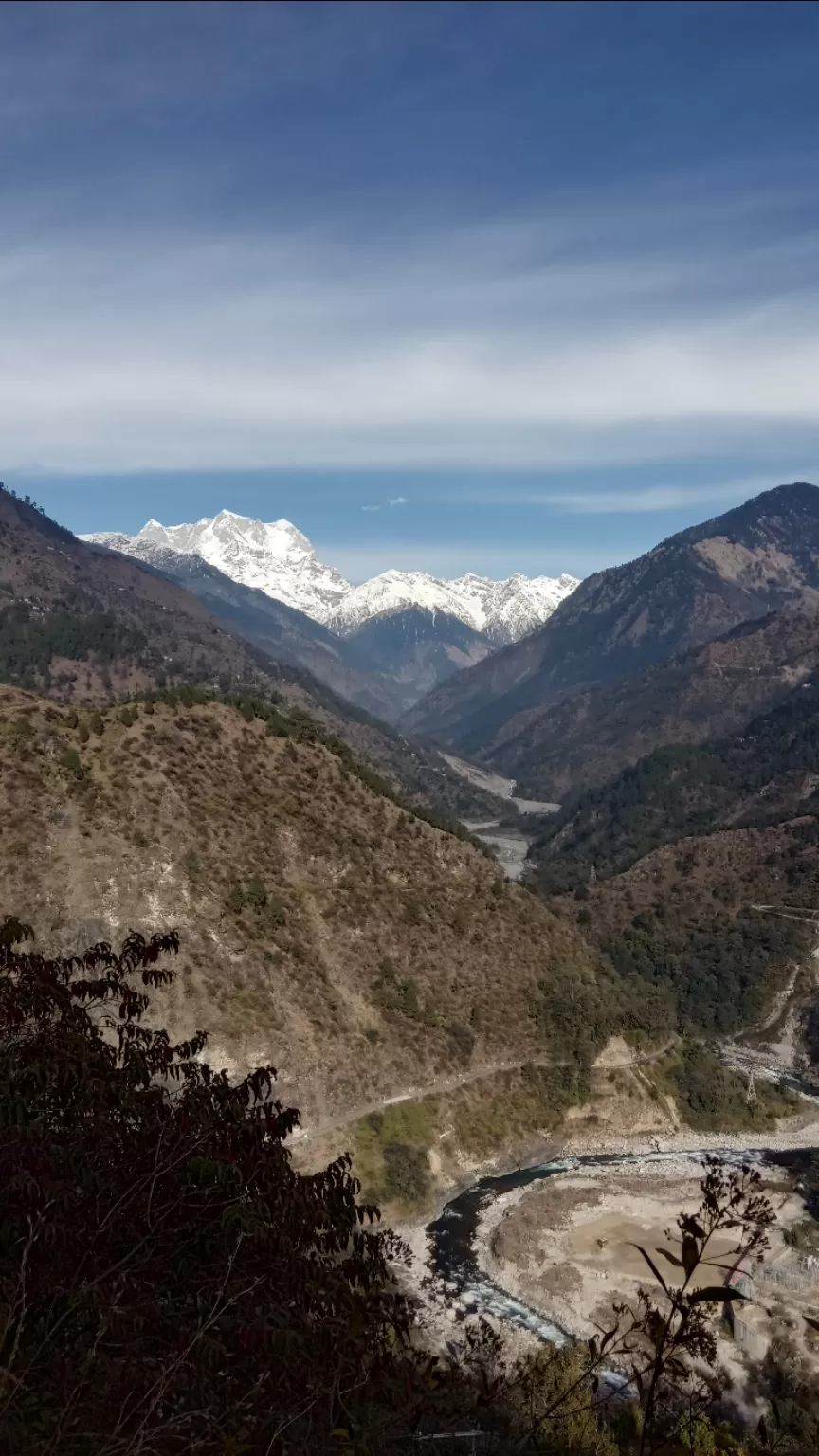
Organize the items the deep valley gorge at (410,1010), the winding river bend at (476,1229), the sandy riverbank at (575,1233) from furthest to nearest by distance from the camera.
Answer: the deep valley gorge at (410,1010)
the sandy riverbank at (575,1233)
the winding river bend at (476,1229)

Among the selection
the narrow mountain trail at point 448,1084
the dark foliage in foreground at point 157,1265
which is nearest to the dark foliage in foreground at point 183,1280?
the dark foliage in foreground at point 157,1265

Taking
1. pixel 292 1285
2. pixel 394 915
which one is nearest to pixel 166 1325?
pixel 292 1285

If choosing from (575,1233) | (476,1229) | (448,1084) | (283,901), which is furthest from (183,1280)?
(283,901)

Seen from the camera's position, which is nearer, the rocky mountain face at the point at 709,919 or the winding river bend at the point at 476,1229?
the winding river bend at the point at 476,1229

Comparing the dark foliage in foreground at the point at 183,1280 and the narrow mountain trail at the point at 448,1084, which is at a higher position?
the dark foliage in foreground at the point at 183,1280

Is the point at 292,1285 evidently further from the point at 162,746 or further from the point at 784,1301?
the point at 162,746

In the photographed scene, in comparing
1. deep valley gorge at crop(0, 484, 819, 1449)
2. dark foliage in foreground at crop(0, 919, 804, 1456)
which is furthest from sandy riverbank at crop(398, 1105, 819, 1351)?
dark foliage in foreground at crop(0, 919, 804, 1456)

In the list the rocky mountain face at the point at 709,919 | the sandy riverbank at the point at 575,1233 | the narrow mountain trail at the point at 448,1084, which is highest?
the rocky mountain face at the point at 709,919

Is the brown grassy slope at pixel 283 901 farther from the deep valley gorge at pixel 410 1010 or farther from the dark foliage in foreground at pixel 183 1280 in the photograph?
the dark foliage in foreground at pixel 183 1280
